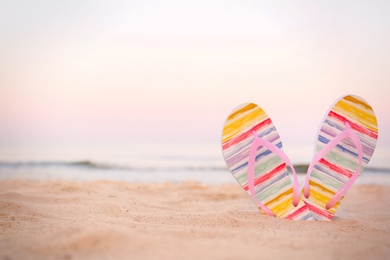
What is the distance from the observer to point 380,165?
826 cm

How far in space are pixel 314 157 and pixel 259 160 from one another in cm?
32

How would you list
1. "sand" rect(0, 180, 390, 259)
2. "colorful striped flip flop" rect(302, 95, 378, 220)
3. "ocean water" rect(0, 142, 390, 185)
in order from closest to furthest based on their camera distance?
"sand" rect(0, 180, 390, 259) < "colorful striped flip flop" rect(302, 95, 378, 220) < "ocean water" rect(0, 142, 390, 185)

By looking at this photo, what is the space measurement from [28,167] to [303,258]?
7947 millimetres

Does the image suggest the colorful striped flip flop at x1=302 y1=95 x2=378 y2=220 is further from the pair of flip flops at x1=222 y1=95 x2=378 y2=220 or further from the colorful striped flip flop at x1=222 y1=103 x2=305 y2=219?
the colorful striped flip flop at x1=222 y1=103 x2=305 y2=219

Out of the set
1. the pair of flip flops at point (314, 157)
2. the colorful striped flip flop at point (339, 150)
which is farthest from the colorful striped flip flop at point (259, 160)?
the colorful striped flip flop at point (339, 150)

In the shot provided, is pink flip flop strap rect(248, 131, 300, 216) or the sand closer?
the sand

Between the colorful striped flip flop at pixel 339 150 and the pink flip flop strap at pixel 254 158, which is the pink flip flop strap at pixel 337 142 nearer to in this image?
the colorful striped flip flop at pixel 339 150

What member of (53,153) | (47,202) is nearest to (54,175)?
(53,153)

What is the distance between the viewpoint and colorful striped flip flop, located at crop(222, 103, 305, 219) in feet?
8.23

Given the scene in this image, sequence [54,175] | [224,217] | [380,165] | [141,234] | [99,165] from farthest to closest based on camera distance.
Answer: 1. [99,165]
2. [380,165]
3. [54,175]
4. [224,217]
5. [141,234]

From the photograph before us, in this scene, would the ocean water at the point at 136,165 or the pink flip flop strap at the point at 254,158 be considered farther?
the ocean water at the point at 136,165

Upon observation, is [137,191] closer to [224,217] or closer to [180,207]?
[180,207]

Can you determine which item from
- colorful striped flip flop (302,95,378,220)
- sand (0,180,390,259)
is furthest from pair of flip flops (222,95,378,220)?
sand (0,180,390,259)

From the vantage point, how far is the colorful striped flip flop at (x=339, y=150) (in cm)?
255
